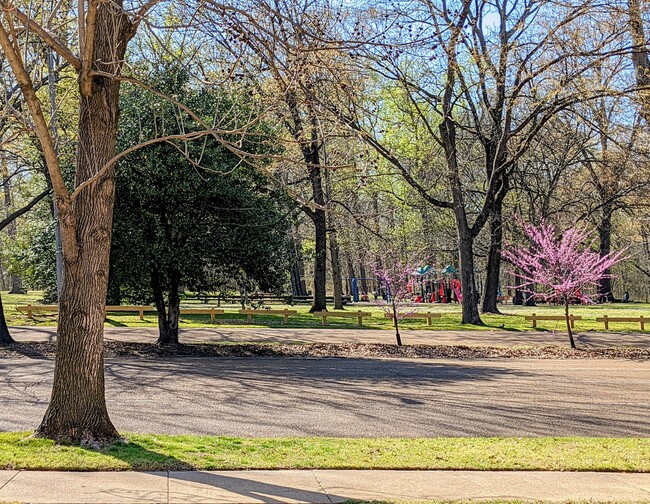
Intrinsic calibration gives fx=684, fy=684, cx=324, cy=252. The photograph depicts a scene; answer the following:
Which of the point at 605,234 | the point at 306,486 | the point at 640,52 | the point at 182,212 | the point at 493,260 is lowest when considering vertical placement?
the point at 306,486

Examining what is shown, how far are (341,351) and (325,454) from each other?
12.6 metres

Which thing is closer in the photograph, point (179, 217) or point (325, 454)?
point (325, 454)

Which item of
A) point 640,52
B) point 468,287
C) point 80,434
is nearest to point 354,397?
point 80,434

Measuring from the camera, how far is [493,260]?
1398 inches

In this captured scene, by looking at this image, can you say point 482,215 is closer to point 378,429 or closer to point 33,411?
point 378,429

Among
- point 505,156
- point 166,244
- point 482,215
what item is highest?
point 505,156

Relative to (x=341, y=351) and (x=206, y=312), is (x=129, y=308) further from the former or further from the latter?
(x=341, y=351)

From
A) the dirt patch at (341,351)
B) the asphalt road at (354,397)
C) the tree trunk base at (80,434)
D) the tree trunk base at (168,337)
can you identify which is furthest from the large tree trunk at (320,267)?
the tree trunk base at (80,434)

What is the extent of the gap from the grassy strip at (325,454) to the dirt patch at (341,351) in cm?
1073

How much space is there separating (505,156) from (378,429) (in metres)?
23.0

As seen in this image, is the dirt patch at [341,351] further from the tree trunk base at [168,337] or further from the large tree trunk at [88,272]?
the large tree trunk at [88,272]

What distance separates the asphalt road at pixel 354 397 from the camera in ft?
36.2

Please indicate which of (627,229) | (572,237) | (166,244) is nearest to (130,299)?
(166,244)

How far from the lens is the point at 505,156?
31.4 m
